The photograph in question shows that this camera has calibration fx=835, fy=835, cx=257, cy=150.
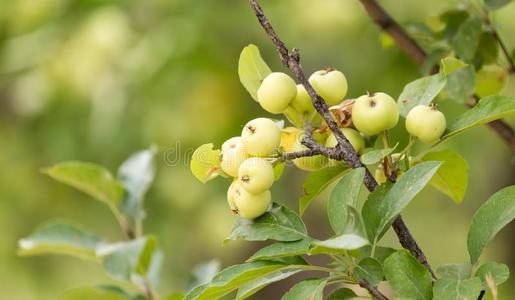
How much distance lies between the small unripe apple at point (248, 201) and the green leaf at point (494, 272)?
7.7 inches

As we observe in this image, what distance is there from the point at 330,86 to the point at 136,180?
515mm

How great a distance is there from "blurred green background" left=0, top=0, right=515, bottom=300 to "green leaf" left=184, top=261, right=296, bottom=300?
162cm

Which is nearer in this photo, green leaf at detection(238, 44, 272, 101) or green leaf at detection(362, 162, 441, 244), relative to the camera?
green leaf at detection(362, 162, 441, 244)

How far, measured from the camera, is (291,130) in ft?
2.55

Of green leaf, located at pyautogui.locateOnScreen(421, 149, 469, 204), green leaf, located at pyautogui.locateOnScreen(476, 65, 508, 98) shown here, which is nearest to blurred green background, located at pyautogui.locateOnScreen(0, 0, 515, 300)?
green leaf, located at pyautogui.locateOnScreen(476, 65, 508, 98)

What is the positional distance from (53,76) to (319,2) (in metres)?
0.90

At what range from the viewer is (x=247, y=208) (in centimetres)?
74

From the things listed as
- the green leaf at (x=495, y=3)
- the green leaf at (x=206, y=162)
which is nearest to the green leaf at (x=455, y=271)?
the green leaf at (x=206, y=162)

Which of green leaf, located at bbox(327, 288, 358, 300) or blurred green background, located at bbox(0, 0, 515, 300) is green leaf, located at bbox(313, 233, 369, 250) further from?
blurred green background, located at bbox(0, 0, 515, 300)

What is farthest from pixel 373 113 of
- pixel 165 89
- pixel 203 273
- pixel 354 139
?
pixel 165 89

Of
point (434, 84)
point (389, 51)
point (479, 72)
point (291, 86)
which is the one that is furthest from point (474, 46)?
point (389, 51)

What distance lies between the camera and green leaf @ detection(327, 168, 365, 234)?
2.32 ft

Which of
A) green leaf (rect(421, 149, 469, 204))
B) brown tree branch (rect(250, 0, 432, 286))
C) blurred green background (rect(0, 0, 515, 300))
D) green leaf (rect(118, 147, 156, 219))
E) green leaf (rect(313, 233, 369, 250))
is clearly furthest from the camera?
blurred green background (rect(0, 0, 515, 300))

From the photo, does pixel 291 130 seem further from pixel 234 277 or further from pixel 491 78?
pixel 491 78
